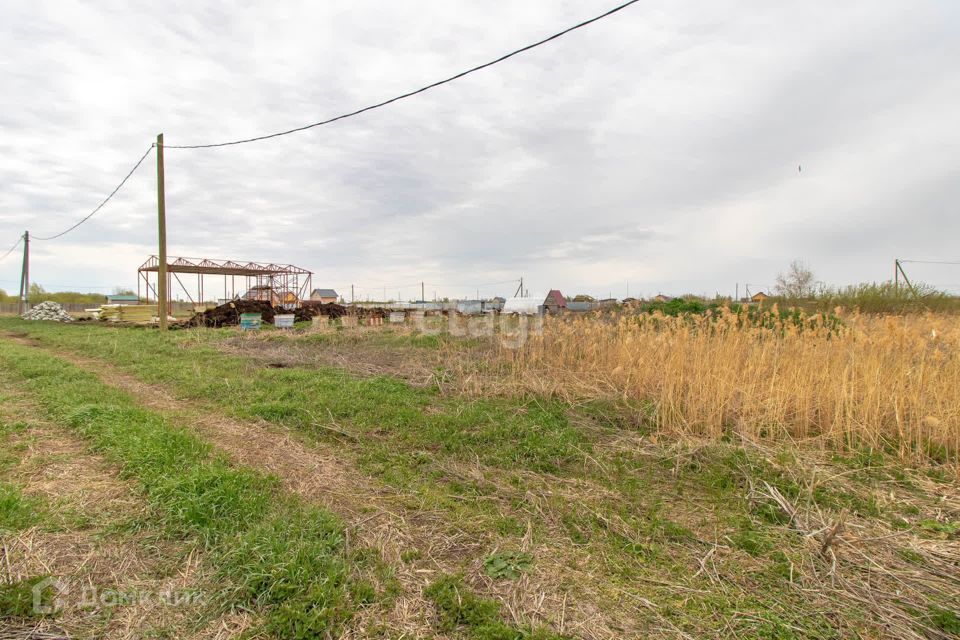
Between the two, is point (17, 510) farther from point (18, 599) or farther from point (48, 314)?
point (48, 314)

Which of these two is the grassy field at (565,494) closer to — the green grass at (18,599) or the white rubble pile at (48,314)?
the green grass at (18,599)

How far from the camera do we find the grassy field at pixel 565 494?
5.61 feet

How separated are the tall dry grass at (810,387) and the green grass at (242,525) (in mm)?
3010

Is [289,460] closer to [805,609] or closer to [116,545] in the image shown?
[116,545]

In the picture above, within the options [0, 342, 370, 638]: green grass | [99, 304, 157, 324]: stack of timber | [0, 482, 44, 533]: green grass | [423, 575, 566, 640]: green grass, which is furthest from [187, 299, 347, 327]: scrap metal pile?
[423, 575, 566, 640]: green grass

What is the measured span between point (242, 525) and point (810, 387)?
452 centimetres

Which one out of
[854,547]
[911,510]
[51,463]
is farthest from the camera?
[51,463]

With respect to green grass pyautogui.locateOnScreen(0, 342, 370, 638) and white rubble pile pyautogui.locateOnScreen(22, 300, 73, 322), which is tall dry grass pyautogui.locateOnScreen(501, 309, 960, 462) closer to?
green grass pyautogui.locateOnScreen(0, 342, 370, 638)

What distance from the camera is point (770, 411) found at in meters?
3.62

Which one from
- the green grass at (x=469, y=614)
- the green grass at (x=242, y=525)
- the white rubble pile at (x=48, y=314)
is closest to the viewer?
the green grass at (x=469, y=614)

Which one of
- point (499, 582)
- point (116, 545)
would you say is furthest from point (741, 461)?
point (116, 545)

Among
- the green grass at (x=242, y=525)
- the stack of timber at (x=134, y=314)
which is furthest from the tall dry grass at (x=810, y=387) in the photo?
the stack of timber at (x=134, y=314)

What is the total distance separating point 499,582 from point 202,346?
33.7ft

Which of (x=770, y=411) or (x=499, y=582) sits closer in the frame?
(x=499, y=582)
